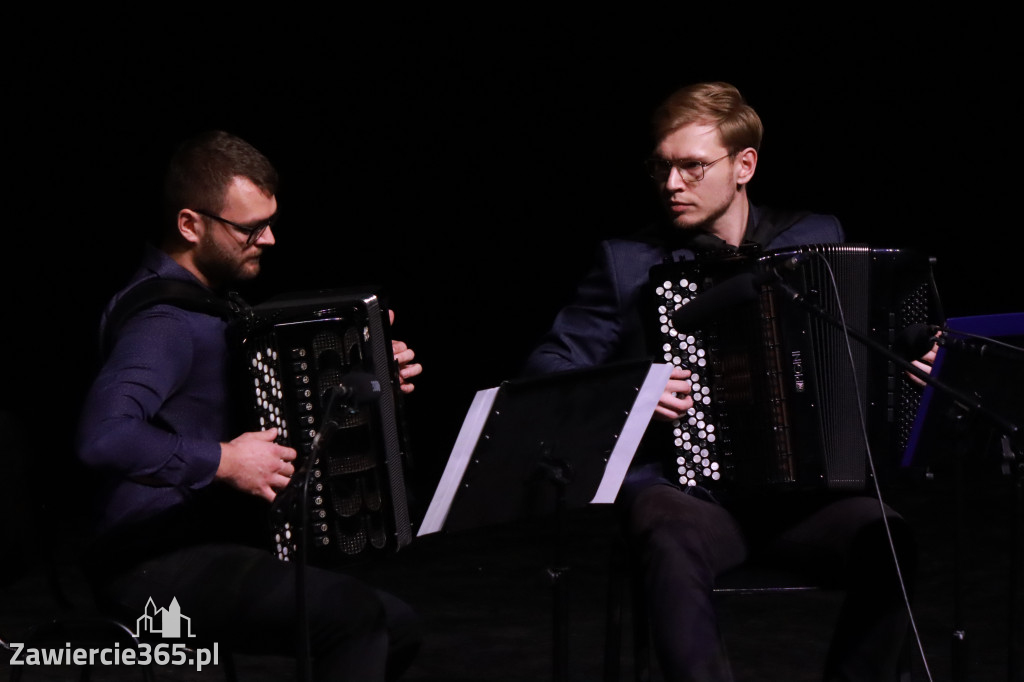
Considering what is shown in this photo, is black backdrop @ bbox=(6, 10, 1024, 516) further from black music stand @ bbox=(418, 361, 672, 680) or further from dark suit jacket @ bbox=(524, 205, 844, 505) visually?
black music stand @ bbox=(418, 361, 672, 680)

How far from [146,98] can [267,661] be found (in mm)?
2854

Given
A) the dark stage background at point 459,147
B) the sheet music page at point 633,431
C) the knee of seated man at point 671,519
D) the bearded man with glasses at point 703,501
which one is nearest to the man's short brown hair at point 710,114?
the bearded man with glasses at point 703,501

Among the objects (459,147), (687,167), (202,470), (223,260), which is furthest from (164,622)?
(459,147)

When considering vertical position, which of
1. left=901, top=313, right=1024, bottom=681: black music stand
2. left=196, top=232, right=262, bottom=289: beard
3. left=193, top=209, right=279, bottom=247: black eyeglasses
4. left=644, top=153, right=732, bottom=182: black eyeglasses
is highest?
left=644, top=153, right=732, bottom=182: black eyeglasses

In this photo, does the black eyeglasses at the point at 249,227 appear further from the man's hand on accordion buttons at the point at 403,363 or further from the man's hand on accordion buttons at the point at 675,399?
the man's hand on accordion buttons at the point at 675,399

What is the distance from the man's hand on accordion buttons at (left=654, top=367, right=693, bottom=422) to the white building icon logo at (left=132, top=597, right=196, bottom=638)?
1087 millimetres

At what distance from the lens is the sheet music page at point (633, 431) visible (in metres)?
2.65

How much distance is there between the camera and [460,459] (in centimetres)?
248

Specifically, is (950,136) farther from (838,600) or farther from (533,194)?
(838,600)

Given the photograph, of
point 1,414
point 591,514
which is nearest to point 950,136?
point 591,514

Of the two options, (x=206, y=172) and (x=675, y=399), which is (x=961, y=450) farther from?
(x=206, y=172)

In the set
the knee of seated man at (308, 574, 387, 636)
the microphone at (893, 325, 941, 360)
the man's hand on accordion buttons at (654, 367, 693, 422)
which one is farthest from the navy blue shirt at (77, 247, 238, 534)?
the microphone at (893, 325, 941, 360)

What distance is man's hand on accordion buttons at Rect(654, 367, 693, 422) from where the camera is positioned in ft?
9.29

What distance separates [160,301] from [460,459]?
724 millimetres
